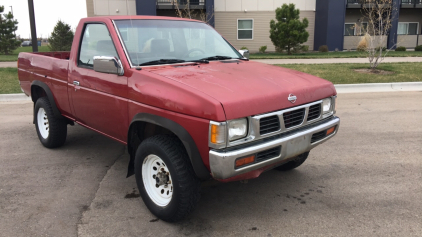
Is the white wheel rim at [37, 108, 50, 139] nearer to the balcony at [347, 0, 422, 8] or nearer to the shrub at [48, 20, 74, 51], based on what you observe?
the shrub at [48, 20, 74, 51]

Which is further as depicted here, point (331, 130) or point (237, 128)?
point (331, 130)

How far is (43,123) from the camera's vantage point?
5613 millimetres

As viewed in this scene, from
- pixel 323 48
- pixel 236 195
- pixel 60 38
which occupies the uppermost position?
pixel 60 38

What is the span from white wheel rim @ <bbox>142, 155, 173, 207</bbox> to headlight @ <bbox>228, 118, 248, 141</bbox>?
2.60ft

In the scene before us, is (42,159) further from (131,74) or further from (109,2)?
(109,2)

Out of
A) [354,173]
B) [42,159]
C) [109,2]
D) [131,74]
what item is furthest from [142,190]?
[109,2]

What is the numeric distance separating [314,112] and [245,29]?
78.9ft

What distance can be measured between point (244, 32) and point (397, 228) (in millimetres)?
24666

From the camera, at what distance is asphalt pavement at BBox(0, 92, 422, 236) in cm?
327

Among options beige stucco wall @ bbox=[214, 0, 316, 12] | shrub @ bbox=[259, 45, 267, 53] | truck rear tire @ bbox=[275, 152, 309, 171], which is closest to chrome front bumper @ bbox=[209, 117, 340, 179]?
truck rear tire @ bbox=[275, 152, 309, 171]

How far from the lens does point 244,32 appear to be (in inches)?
1052

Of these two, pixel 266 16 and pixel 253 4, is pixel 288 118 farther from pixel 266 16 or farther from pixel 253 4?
pixel 266 16

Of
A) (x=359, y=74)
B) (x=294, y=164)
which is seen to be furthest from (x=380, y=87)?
(x=294, y=164)

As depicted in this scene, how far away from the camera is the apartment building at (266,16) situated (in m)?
24.8
